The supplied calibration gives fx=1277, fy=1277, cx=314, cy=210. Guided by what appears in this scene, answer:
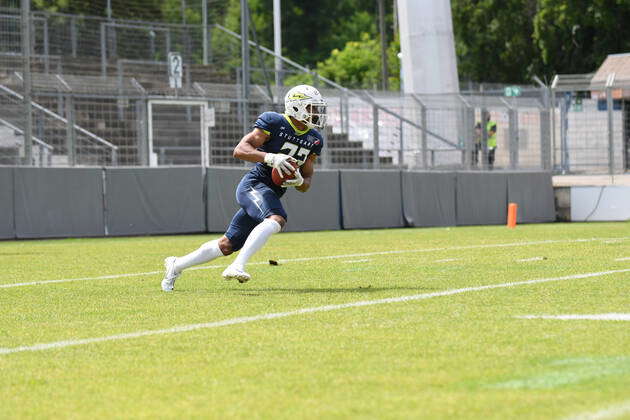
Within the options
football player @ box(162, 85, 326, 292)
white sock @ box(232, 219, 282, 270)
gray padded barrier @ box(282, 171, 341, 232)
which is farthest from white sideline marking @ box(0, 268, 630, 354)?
gray padded barrier @ box(282, 171, 341, 232)

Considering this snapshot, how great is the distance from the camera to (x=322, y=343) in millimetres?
6676

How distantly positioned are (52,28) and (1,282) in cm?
1847

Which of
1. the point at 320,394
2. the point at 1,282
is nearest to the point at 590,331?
the point at 320,394

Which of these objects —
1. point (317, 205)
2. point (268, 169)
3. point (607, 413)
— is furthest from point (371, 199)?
point (607, 413)

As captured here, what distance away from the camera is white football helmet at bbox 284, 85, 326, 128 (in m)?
10.3

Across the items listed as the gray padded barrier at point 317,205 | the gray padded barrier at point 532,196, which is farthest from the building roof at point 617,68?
the gray padded barrier at point 317,205

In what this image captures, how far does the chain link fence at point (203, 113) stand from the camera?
23141 millimetres

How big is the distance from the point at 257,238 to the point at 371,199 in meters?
15.7

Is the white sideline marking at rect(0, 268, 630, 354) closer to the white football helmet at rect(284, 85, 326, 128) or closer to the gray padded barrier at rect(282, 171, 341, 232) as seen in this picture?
the white football helmet at rect(284, 85, 326, 128)

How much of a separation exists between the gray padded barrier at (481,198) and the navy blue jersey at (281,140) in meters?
16.6

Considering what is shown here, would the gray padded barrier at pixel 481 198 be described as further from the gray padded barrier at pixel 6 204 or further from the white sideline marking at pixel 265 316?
the white sideline marking at pixel 265 316

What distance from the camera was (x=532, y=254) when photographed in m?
14.3

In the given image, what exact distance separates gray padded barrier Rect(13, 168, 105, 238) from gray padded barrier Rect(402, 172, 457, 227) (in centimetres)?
690

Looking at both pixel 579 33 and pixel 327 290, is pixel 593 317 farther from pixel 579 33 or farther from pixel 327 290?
pixel 579 33
